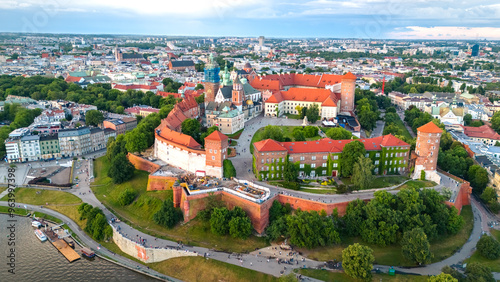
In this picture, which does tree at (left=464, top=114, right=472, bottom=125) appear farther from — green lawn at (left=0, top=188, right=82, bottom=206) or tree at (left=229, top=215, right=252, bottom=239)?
green lawn at (left=0, top=188, right=82, bottom=206)

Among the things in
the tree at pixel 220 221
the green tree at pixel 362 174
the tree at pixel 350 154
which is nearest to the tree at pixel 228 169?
the tree at pixel 220 221

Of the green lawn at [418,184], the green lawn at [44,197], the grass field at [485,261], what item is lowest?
the green lawn at [44,197]

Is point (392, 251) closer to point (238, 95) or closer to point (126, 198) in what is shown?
point (126, 198)

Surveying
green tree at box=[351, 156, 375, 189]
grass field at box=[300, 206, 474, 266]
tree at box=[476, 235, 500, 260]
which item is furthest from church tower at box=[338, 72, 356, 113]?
tree at box=[476, 235, 500, 260]

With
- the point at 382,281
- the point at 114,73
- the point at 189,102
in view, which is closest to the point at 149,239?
the point at 382,281

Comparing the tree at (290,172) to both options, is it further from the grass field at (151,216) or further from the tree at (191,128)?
the tree at (191,128)

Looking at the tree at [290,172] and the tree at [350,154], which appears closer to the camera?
the tree at [290,172]

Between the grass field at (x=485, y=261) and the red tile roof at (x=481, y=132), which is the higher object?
the red tile roof at (x=481, y=132)

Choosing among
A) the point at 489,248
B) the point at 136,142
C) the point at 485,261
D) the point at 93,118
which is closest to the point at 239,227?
the point at 136,142
